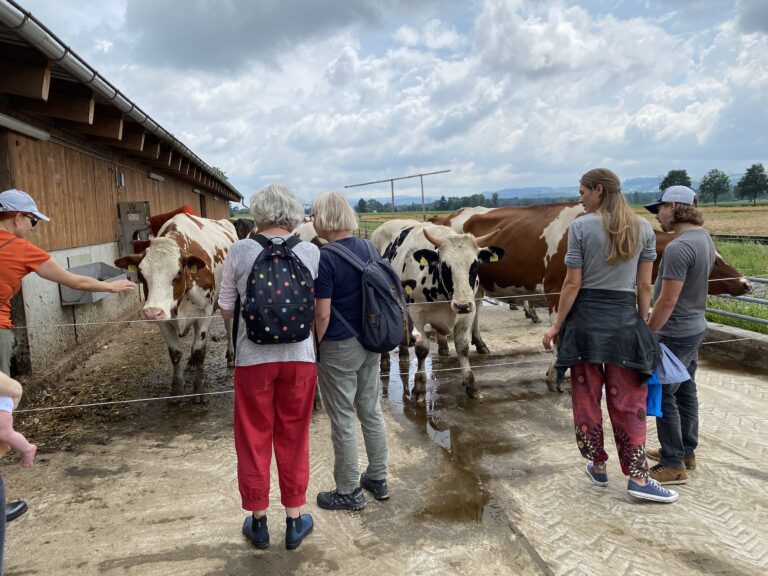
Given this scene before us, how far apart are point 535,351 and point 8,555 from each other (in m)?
6.02

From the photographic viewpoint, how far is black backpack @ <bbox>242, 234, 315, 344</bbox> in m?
2.61

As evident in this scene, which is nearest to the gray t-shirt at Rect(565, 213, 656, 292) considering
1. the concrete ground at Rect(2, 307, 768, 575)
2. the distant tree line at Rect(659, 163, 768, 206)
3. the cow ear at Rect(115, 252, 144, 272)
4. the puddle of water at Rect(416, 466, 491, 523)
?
the concrete ground at Rect(2, 307, 768, 575)

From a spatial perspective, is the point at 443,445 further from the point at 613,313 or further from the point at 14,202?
the point at 14,202

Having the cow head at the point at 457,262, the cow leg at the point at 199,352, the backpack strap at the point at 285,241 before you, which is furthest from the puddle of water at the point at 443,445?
the cow leg at the point at 199,352

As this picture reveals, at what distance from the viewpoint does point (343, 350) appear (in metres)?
3.09

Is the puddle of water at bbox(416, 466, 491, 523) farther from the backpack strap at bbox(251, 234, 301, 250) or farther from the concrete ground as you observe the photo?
the backpack strap at bbox(251, 234, 301, 250)

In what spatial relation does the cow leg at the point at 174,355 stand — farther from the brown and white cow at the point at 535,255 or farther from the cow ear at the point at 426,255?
the brown and white cow at the point at 535,255

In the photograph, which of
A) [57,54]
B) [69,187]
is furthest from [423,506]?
[69,187]

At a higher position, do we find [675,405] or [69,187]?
[69,187]

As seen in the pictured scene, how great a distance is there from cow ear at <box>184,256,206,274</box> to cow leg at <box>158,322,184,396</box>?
78 cm

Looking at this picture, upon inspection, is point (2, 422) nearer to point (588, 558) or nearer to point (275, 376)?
point (275, 376)

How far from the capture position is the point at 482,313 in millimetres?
9984

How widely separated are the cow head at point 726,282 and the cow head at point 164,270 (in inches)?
209

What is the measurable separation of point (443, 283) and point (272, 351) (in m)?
2.96
